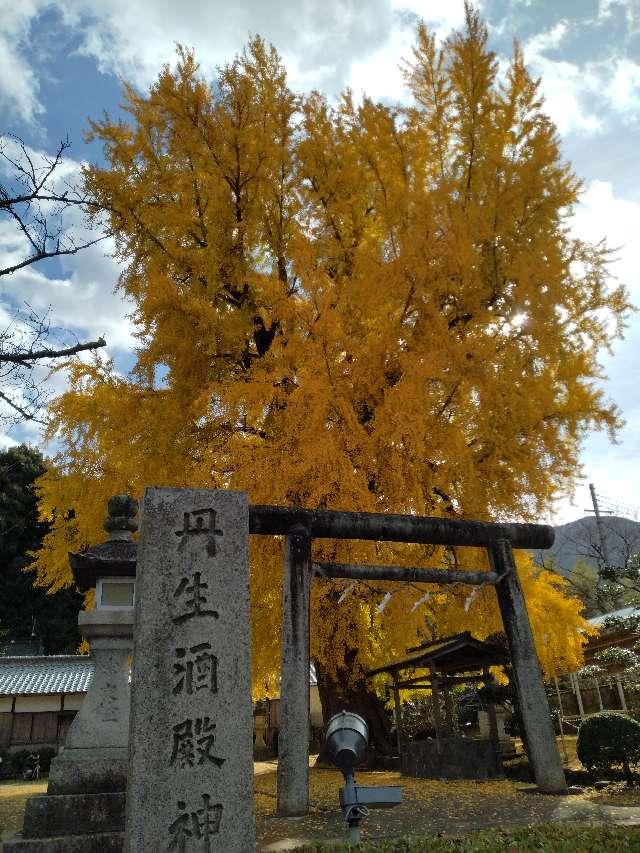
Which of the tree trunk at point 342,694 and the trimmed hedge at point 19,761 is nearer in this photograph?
the tree trunk at point 342,694

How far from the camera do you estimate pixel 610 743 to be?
9.38 metres

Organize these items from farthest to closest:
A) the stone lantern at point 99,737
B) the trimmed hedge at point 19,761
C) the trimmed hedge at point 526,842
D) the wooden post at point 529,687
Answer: the trimmed hedge at point 19,761
the wooden post at point 529,687
the stone lantern at point 99,737
the trimmed hedge at point 526,842

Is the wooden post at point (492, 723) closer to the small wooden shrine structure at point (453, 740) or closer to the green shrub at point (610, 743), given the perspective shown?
the small wooden shrine structure at point (453, 740)

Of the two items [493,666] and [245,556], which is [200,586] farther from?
[493,666]

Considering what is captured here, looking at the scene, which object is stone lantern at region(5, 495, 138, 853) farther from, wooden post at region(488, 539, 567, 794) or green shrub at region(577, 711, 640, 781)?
green shrub at region(577, 711, 640, 781)

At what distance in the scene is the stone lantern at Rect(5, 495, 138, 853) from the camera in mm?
4422

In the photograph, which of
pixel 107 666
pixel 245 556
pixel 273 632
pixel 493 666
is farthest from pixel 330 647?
pixel 245 556

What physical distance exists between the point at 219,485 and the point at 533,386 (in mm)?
5169

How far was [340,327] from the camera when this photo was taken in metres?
8.58

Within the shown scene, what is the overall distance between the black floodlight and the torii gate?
1.31m

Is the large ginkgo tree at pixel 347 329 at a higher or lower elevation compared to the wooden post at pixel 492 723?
→ higher

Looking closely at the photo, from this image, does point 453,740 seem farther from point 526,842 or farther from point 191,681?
point 191,681

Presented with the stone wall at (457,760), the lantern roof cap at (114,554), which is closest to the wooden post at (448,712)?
the stone wall at (457,760)

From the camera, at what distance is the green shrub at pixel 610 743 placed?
30.5 feet
